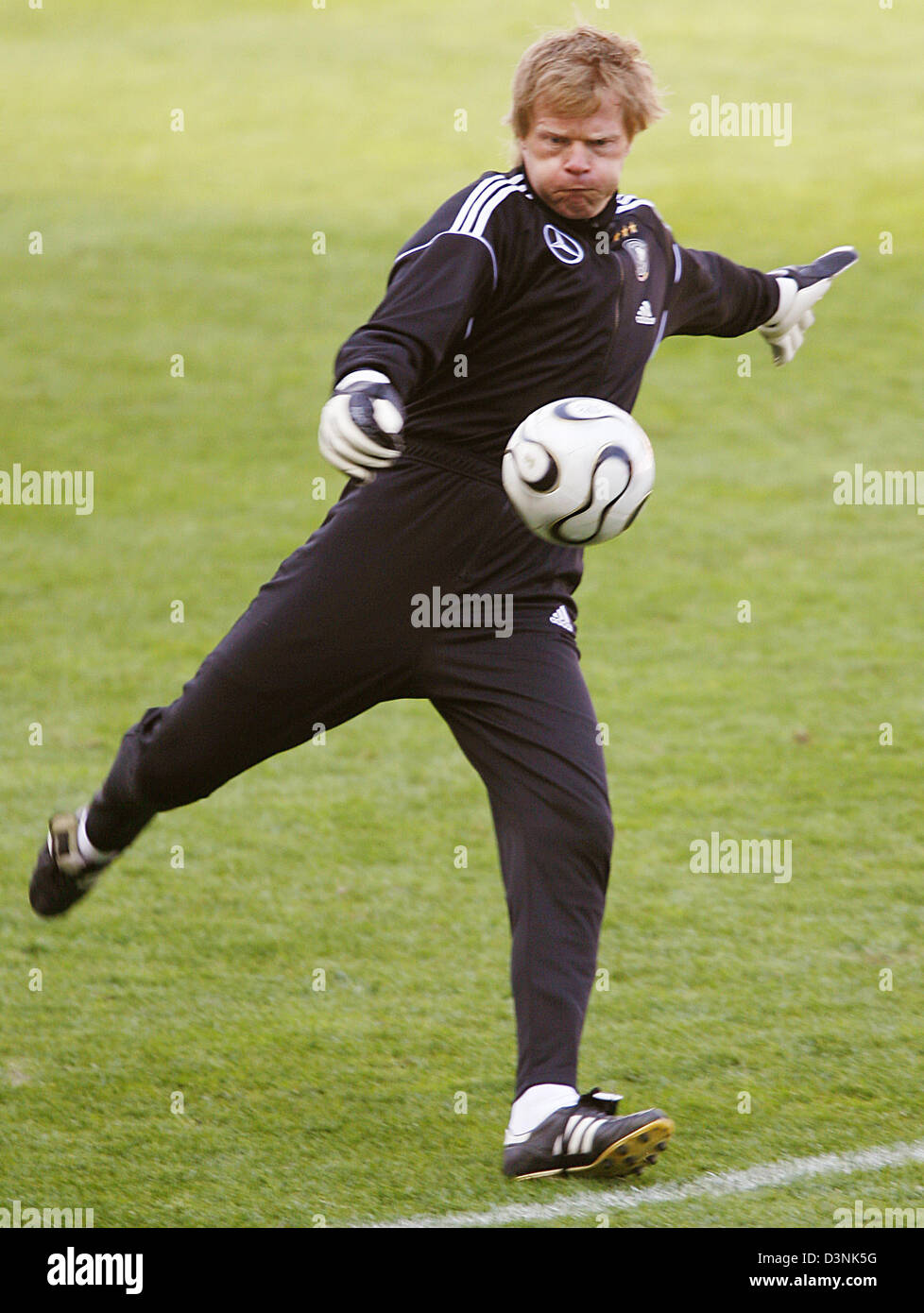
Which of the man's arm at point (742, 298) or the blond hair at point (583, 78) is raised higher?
the blond hair at point (583, 78)

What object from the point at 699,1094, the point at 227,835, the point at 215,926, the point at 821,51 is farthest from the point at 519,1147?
the point at 821,51

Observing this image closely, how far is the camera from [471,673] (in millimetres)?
3906

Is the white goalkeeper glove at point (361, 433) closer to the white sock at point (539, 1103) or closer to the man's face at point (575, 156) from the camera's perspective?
the man's face at point (575, 156)

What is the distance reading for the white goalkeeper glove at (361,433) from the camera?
329 centimetres

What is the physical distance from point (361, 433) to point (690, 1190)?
1.77m

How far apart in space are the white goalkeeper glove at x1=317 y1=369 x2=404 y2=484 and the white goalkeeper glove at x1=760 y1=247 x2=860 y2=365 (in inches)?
65.2

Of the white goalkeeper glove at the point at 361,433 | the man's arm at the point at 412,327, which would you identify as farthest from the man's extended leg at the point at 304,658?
the white goalkeeper glove at the point at 361,433

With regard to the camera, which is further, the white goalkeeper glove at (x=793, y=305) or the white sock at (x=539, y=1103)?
the white goalkeeper glove at (x=793, y=305)

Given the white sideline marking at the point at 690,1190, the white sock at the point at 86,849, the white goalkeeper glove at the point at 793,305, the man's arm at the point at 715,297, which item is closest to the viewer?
the white sideline marking at the point at 690,1190

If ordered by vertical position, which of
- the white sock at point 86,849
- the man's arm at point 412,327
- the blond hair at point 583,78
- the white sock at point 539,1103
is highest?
the blond hair at point 583,78

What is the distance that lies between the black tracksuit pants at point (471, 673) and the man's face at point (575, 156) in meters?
0.61

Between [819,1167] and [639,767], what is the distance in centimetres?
319

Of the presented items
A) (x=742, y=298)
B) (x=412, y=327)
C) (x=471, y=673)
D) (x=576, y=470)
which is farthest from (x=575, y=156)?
(x=471, y=673)
